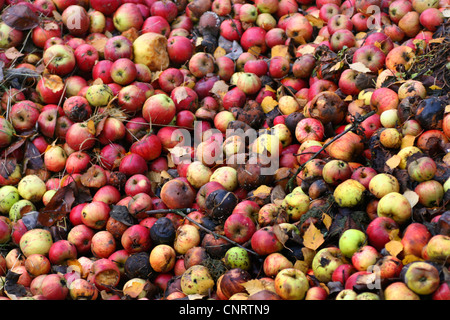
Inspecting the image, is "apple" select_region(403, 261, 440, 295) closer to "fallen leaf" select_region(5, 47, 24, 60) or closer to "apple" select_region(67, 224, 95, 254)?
"apple" select_region(67, 224, 95, 254)

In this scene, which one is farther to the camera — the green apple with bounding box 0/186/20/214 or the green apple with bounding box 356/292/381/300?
the green apple with bounding box 0/186/20/214

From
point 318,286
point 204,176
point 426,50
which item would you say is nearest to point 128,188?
point 204,176

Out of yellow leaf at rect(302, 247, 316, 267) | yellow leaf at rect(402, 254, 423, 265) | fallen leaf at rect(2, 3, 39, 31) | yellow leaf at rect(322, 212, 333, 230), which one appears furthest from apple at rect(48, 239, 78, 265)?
fallen leaf at rect(2, 3, 39, 31)

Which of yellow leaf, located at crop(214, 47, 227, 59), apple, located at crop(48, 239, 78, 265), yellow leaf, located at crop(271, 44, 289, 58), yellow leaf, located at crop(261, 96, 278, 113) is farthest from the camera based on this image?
yellow leaf, located at crop(214, 47, 227, 59)

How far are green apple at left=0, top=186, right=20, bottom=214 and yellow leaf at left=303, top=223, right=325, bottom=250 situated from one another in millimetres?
2944

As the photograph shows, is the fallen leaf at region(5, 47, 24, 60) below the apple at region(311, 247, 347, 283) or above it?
below

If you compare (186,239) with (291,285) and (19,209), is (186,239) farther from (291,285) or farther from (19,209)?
(19,209)

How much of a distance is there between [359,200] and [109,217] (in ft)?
7.30

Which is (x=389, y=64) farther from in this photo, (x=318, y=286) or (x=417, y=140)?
(x=318, y=286)

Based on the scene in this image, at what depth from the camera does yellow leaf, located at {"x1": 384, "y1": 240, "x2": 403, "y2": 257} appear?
3.16 meters

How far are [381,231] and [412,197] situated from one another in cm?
43

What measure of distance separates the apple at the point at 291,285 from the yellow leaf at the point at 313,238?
41cm

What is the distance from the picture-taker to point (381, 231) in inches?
132

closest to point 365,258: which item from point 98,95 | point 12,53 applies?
point 98,95
